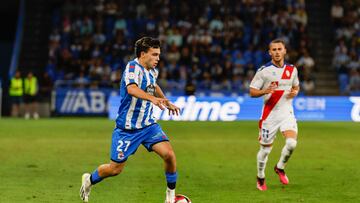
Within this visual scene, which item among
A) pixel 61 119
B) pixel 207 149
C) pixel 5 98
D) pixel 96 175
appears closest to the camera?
pixel 96 175

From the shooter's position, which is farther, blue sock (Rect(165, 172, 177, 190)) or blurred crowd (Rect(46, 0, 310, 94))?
blurred crowd (Rect(46, 0, 310, 94))

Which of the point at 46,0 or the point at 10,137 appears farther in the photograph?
the point at 46,0

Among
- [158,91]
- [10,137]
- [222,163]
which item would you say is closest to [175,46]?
[10,137]

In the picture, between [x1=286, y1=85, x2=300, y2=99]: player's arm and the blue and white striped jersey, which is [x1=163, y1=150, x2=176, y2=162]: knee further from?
[x1=286, y1=85, x2=300, y2=99]: player's arm

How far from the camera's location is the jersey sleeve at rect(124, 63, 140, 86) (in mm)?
8664

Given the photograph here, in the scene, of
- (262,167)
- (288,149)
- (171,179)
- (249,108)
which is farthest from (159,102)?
(249,108)

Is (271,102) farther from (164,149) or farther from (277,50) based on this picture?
(164,149)

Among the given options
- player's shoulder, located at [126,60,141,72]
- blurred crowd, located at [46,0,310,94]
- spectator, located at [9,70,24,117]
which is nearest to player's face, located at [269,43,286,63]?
player's shoulder, located at [126,60,141,72]

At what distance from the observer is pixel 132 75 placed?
28.6ft

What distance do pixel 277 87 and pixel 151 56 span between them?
3.40 meters

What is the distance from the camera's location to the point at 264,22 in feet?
111

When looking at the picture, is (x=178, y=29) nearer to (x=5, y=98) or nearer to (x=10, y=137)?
(x=5, y=98)

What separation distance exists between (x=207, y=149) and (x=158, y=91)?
8.12m

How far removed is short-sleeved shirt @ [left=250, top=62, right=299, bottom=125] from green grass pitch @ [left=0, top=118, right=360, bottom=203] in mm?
1107
